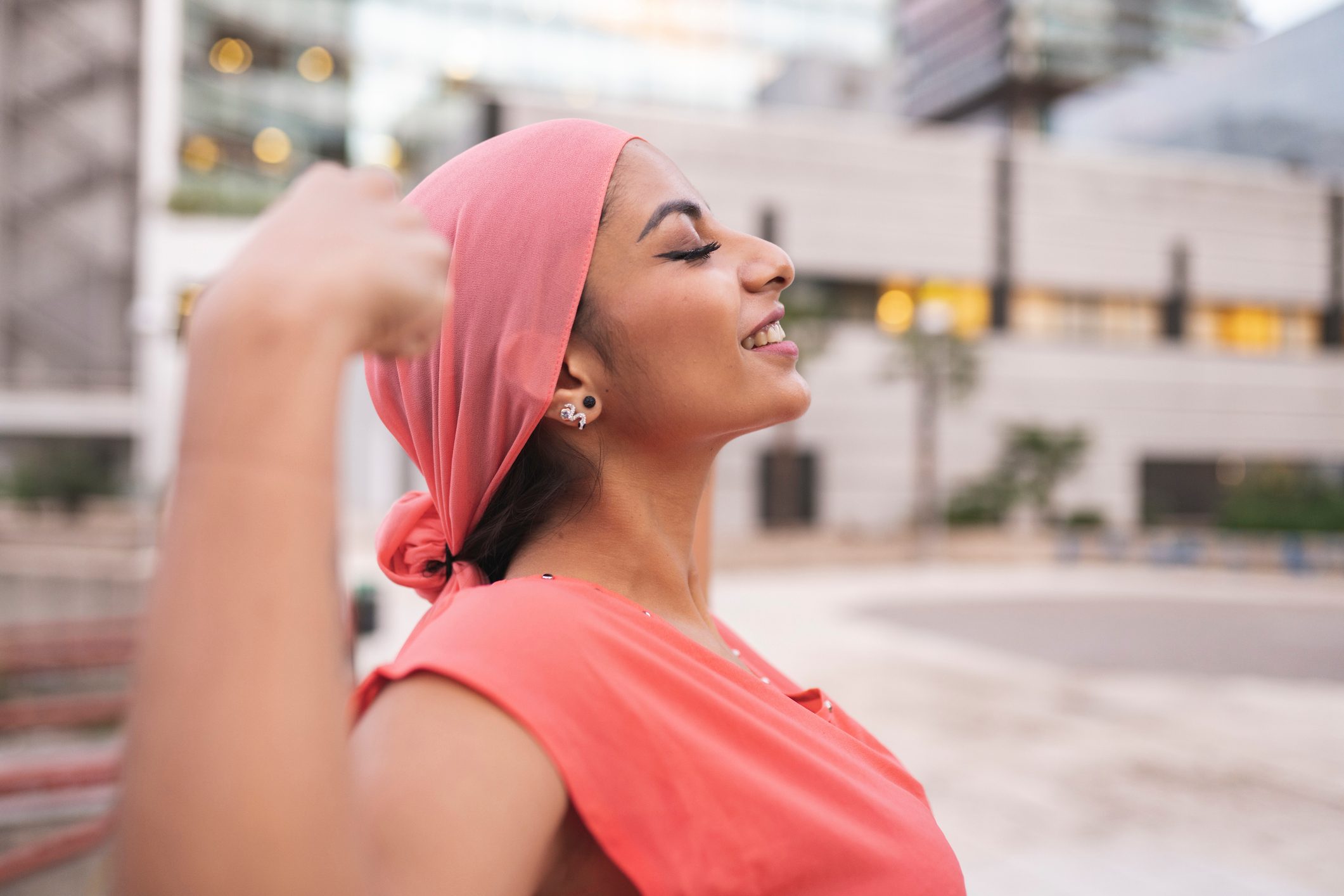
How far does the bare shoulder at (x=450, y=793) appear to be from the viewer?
61 centimetres

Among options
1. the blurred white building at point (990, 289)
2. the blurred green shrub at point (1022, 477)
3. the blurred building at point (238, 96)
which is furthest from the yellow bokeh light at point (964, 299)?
the blurred building at point (238, 96)

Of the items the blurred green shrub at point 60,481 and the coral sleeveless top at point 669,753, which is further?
the blurred green shrub at point 60,481

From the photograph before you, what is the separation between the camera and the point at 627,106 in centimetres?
2612

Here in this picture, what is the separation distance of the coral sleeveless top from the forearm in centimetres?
16

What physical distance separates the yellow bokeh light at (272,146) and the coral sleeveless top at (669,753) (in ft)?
104

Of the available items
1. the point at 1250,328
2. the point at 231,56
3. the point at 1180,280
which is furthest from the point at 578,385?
the point at 1250,328

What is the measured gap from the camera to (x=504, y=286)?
90cm

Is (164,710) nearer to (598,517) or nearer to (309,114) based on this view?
(598,517)

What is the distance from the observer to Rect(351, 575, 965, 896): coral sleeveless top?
2.33 feet

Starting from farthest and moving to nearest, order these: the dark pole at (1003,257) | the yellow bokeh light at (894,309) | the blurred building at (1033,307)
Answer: the dark pole at (1003,257) → the yellow bokeh light at (894,309) → the blurred building at (1033,307)

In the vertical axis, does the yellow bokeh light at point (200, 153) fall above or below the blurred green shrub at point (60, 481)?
above

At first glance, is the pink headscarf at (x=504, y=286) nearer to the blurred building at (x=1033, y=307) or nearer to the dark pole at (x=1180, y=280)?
the blurred building at (x=1033, y=307)

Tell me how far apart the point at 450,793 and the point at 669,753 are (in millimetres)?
204

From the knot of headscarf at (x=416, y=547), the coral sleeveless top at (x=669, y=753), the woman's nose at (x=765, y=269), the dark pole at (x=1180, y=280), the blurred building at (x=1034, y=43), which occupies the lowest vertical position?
the coral sleeveless top at (x=669, y=753)
